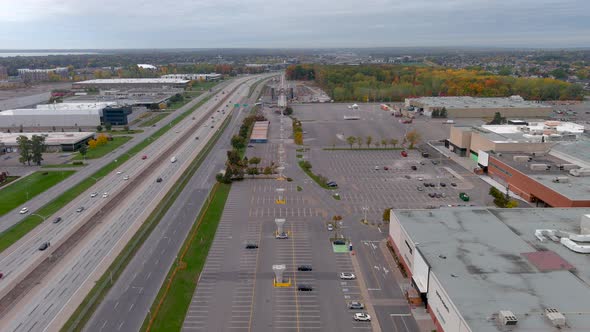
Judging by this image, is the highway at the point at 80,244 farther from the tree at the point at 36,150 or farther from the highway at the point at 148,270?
the tree at the point at 36,150

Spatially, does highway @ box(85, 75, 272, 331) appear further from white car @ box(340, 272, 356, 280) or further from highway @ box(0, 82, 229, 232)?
highway @ box(0, 82, 229, 232)

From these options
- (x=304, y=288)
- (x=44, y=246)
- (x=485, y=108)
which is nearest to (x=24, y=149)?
(x=44, y=246)

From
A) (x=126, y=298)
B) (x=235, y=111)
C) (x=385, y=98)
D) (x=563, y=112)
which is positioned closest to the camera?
(x=126, y=298)

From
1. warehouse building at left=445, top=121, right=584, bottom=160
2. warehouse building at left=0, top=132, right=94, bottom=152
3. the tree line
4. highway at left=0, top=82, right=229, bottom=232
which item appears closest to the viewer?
highway at left=0, top=82, right=229, bottom=232

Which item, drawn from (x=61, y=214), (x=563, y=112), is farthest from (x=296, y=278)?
(x=563, y=112)

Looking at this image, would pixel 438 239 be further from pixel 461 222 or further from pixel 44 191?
pixel 44 191

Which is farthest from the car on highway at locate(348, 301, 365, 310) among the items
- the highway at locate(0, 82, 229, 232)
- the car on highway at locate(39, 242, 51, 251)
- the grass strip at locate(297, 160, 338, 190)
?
the highway at locate(0, 82, 229, 232)
